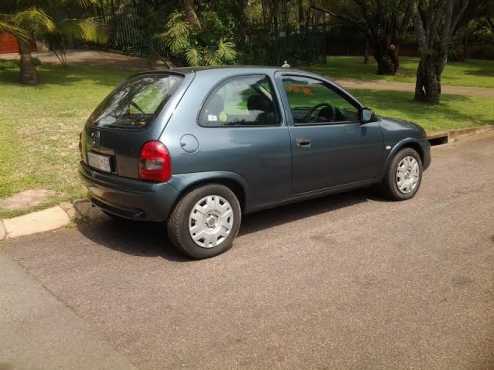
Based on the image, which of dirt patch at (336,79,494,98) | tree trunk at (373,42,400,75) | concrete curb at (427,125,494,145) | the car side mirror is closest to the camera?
the car side mirror

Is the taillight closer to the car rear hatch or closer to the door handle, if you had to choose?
the car rear hatch

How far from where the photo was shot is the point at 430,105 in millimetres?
13695

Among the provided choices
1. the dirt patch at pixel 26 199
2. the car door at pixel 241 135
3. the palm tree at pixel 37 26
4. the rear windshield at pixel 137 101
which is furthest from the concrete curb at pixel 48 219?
the palm tree at pixel 37 26

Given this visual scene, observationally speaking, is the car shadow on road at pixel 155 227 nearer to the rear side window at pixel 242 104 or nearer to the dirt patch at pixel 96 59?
the rear side window at pixel 242 104

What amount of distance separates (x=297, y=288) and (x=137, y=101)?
7.24 feet

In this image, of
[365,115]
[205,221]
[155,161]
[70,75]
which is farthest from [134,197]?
[70,75]

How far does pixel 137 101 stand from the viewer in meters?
4.82

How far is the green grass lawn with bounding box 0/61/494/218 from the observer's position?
21.7 feet

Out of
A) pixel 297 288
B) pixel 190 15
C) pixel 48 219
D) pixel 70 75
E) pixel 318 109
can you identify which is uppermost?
pixel 190 15

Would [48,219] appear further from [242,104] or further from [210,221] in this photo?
[242,104]

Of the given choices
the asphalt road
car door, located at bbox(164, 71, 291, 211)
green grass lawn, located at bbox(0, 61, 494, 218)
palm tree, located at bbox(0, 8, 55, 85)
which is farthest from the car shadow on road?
palm tree, located at bbox(0, 8, 55, 85)

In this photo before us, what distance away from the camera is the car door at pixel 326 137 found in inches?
205

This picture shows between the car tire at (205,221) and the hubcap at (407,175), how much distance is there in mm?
2376

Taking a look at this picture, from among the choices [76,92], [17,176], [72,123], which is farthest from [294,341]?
[76,92]
